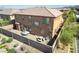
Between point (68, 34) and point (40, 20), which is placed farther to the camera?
point (68, 34)

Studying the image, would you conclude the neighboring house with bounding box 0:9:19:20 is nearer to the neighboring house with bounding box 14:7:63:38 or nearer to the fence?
the neighboring house with bounding box 14:7:63:38

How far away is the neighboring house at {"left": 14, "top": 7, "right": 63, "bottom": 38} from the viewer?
392 cm

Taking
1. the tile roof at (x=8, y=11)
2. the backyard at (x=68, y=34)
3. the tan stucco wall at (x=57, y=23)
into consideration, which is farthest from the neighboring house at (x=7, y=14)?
the backyard at (x=68, y=34)

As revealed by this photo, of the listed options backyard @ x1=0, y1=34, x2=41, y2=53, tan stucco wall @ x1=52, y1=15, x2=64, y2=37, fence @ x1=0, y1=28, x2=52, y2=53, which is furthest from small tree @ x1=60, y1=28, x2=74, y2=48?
backyard @ x1=0, y1=34, x2=41, y2=53

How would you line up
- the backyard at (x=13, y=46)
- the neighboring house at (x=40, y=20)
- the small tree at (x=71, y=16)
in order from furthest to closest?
1. the small tree at (x=71, y=16)
2. the backyard at (x=13, y=46)
3. the neighboring house at (x=40, y=20)

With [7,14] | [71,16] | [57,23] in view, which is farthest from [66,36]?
[7,14]

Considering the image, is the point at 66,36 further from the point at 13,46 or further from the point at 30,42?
the point at 13,46

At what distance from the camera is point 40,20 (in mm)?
3949

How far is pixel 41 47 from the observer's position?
13.1 feet

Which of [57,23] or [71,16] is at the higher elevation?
[71,16]

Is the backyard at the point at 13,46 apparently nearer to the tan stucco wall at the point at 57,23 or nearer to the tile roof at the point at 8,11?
the tile roof at the point at 8,11

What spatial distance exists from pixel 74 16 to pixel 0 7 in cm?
194

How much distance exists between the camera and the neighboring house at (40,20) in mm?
3916

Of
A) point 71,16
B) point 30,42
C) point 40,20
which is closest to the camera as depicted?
point 40,20
